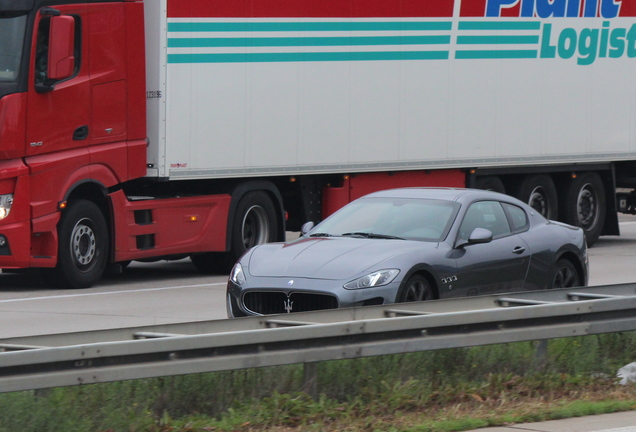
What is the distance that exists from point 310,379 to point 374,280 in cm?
266

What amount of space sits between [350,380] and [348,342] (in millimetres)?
408

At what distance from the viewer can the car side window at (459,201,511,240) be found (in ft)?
36.3

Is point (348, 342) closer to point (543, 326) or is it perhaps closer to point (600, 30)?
point (543, 326)

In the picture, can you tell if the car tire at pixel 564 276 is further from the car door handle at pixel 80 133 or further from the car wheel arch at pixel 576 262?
the car door handle at pixel 80 133

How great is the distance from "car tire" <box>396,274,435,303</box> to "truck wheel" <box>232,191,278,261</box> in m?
6.32

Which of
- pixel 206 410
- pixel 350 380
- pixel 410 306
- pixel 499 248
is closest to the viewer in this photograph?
pixel 206 410

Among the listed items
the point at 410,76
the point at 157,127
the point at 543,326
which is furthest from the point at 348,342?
the point at 410,76

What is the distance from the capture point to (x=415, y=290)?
10.0m

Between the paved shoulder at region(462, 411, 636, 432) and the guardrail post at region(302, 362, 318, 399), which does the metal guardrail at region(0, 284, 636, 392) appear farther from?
the paved shoulder at region(462, 411, 636, 432)

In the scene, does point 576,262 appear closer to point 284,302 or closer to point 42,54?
point 284,302

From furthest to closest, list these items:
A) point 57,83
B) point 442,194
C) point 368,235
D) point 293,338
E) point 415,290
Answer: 1. point 57,83
2. point 442,194
3. point 368,235
4. point 415,290
5. point 293,338

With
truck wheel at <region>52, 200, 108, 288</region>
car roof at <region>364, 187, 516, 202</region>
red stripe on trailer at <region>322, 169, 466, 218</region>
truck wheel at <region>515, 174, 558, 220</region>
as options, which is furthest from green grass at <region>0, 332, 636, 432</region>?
truck wheel at <region>515, 174, 558, 220</region>

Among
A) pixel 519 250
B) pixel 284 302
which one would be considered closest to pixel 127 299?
pixel 284 302

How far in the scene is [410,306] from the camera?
7.95 metres
